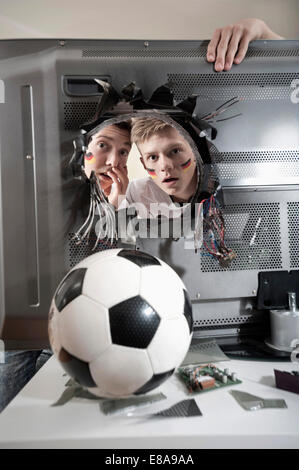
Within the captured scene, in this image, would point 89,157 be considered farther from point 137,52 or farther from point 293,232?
point 293,232

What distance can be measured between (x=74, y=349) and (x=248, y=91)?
70 cm

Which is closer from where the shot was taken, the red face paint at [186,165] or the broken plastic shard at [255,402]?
the broken plastic shard at [255,402]

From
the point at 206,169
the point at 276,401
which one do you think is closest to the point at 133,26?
the point at 206,169

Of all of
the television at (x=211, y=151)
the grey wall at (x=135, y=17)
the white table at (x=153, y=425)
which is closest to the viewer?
the white table at (x=153, y=425)

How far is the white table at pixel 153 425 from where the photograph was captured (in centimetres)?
43

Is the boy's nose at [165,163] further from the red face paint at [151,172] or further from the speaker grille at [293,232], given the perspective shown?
the speaker grille at [293,232]

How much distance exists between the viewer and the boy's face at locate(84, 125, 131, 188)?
69 centimetres

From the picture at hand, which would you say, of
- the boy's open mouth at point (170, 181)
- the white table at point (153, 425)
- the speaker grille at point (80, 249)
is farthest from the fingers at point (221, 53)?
the white table at point (153, 425)

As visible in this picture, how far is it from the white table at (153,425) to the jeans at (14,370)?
0.16 meters

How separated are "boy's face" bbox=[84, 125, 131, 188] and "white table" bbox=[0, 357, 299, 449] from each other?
18.3 inches

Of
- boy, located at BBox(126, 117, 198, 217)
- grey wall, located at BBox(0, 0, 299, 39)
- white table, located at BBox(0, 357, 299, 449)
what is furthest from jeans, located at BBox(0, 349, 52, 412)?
grey wall, located at BBox(0, 0, 299, 39)

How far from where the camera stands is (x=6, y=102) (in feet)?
2.23

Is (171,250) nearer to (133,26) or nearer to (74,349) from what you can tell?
(74,349)

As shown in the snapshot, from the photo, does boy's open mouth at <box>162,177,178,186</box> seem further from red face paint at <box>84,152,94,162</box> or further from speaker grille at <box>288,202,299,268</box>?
speaker grille at <box>288,202,299,268</box>
